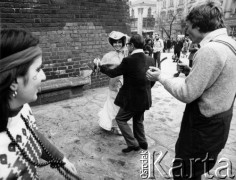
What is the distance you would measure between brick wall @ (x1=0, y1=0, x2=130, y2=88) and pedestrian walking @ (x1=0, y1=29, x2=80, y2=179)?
3.92 meters

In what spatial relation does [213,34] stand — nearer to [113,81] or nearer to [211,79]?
[211,79]

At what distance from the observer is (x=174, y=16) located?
35.4 meters

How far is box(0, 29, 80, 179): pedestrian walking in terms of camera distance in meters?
0.89

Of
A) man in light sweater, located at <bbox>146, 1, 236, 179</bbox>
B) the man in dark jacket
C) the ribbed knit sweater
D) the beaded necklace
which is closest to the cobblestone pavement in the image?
the man in dark jacket

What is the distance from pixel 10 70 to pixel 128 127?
2.24m

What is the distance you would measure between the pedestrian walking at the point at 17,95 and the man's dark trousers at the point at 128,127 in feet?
6.09

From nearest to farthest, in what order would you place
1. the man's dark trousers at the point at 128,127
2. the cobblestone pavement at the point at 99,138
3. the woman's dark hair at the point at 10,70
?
the woman's dark hair at the point at 10,70 < the cobblestone pavement at the point at 99,138 < the man's dark trousers at the point at 128,127

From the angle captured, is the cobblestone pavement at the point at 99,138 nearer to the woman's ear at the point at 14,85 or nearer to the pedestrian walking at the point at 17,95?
the pedestrian walking at the point at 17,95

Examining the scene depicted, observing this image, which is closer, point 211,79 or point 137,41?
point 211,79

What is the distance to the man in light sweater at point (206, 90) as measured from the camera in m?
1.41

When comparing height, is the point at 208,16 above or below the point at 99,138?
above

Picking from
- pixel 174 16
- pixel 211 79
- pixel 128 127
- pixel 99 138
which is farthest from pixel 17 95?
pixel 174 16

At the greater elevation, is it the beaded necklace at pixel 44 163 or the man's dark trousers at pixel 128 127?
the beaded necklace at pixel 44 163

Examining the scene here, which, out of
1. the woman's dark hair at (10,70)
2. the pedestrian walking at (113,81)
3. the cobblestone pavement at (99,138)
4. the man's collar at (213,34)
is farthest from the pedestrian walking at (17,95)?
the pedestrian walking at (113,81)
